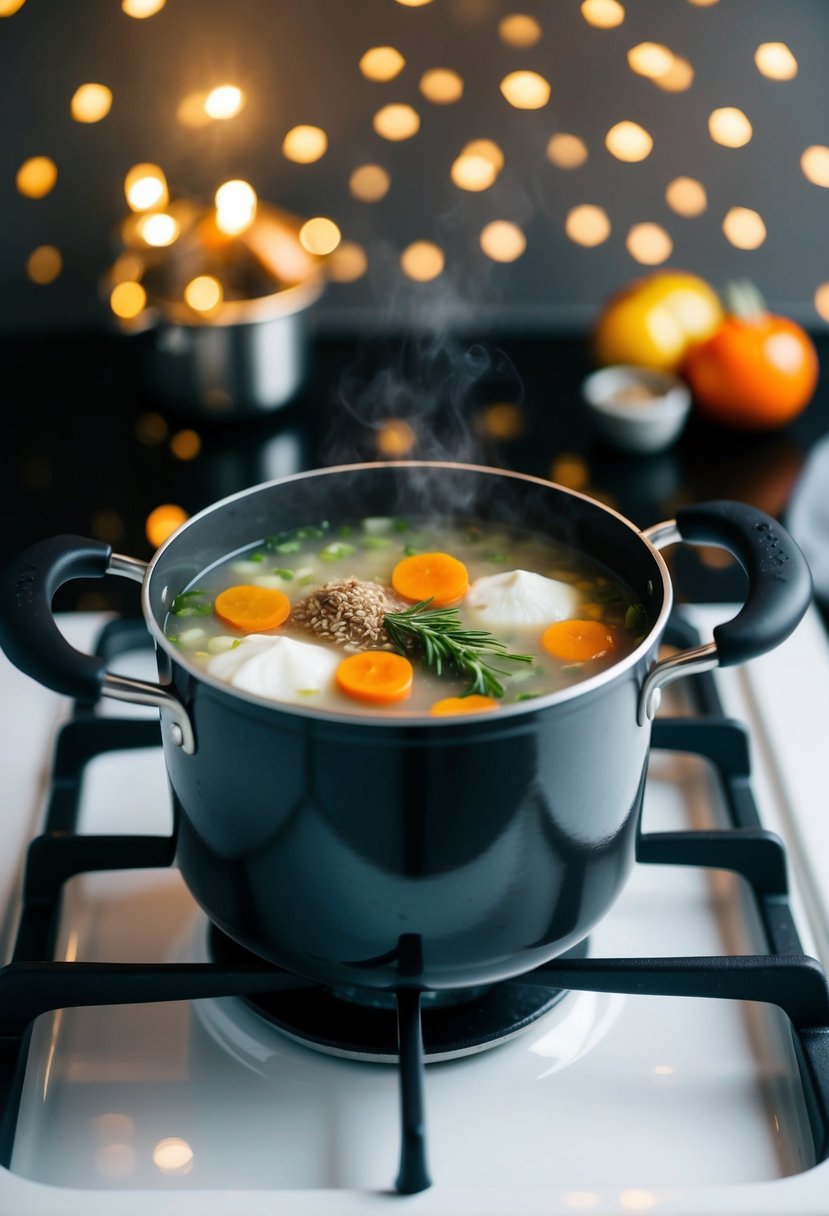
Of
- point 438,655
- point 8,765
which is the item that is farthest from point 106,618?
point 438,655

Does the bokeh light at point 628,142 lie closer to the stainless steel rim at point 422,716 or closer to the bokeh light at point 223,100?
the bokeh light at point 223,100

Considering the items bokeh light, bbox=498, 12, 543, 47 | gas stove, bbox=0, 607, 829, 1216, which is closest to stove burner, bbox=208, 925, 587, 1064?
gas stove, bbox=0, 607, 829, 1216

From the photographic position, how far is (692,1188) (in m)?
0.75

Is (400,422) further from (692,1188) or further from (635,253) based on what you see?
(692,1188)

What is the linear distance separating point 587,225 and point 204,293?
636 mm

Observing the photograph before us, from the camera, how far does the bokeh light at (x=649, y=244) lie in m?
1.91

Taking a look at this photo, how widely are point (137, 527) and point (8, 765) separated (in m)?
0.54

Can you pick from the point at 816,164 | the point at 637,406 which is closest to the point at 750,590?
the point at 637,406

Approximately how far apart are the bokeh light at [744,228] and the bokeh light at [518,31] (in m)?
0.41

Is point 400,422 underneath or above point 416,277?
underneath

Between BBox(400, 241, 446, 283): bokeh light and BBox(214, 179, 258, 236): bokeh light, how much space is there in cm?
25

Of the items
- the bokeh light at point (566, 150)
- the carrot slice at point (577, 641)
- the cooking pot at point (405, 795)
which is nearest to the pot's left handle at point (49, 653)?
the cooking pot at point (405, 795)

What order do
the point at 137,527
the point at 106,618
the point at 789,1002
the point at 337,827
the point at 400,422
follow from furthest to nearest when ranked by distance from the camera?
the point at 400,422
the point at 137,527
the point at 106,618
the point at 789,1002
the point at 337,827

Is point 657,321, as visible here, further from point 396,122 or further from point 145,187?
point 145,187
